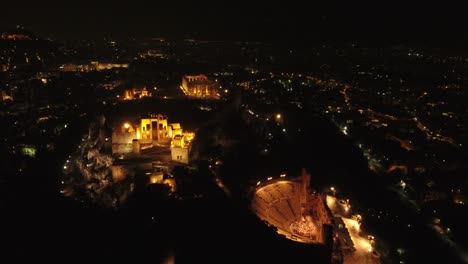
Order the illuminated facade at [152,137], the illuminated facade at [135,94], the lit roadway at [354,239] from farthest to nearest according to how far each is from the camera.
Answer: the illuminated facade at [135,94] < the illuminated facade at [152,137] < the lit roadway at [354,239]

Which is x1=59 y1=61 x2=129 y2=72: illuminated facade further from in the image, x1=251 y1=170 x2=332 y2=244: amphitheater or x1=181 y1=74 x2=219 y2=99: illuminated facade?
x1=251 y1=170 x2=332 y2=244: amphitheater

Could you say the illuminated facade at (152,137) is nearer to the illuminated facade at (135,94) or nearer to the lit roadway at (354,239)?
the lit roadway at (354,239)

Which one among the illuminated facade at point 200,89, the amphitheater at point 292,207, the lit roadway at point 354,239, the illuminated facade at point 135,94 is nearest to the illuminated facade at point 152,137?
the amphitheater at point 292,207

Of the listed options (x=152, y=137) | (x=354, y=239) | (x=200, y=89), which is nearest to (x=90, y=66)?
(x=200, y=89)

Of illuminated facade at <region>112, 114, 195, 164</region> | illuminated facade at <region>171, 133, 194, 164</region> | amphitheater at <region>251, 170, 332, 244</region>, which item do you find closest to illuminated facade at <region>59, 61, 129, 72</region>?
illuminated facade at <region>112, 114, 195, 164</region>

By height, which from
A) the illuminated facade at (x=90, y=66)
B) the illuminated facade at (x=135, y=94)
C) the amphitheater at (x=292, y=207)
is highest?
the illuminated facade at (x=135, y=94)
